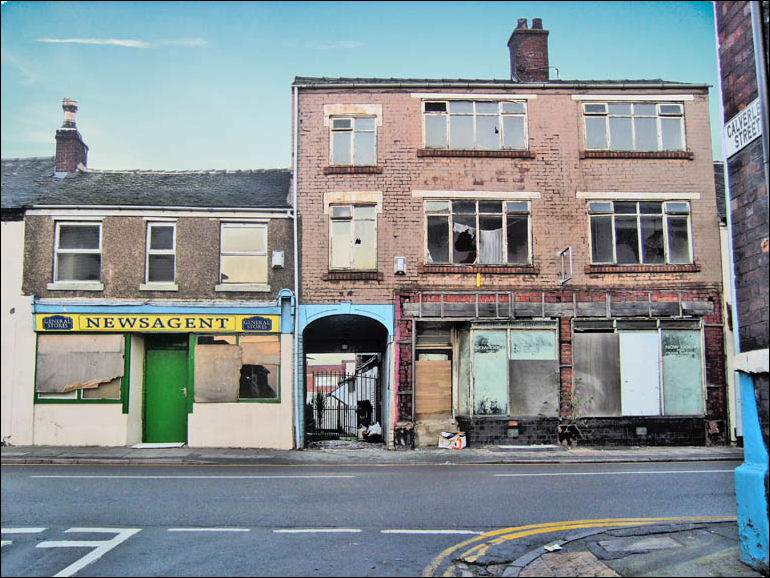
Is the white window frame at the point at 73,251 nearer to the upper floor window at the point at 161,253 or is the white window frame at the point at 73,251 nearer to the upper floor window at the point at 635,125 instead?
the upper floor window at the point at 161,253

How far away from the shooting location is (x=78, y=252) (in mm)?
18891

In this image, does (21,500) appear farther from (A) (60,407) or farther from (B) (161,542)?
(A) (60,407)

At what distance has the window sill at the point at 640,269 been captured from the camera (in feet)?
63.6

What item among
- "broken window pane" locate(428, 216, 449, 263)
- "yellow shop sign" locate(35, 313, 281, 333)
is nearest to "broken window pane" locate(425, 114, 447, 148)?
"broken window pane" locate(428, 216, 449, 263)

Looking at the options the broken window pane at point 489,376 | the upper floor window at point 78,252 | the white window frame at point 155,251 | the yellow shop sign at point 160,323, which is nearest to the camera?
the yellow shop sign at point 160,323

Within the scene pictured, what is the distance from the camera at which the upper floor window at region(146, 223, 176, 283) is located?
1908cm

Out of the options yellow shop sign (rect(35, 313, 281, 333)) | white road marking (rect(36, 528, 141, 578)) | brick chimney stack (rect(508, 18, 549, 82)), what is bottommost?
white road marking (rect(36, 528, 141, 578))

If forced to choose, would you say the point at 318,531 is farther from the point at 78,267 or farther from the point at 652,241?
the point at 652,241

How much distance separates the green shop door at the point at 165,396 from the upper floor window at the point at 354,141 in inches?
259

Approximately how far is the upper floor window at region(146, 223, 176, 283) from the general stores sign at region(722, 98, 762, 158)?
14.7 metres

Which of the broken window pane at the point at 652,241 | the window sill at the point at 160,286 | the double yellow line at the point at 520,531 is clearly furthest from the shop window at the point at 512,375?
the double yellow line at the point at 520,531

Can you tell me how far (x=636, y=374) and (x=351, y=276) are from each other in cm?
770

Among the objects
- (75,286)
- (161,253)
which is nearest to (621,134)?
(161,253)

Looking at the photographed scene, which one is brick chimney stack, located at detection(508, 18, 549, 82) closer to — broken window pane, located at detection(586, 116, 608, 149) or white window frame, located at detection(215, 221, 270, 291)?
broken window pane, located at detection(586, 116, 608, 149)
